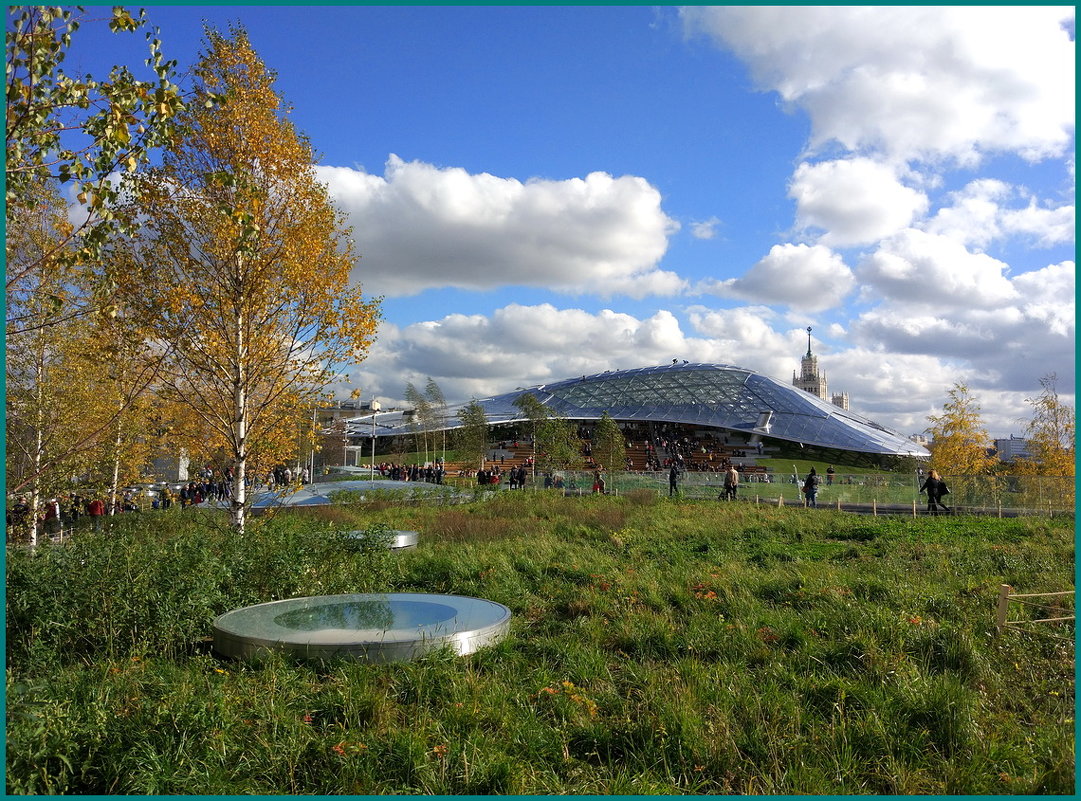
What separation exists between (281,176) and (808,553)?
11.2 metres

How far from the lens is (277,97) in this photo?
13.2 meters

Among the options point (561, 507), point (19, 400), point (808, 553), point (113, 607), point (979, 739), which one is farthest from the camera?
point (561, 507)

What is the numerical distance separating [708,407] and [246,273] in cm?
6620

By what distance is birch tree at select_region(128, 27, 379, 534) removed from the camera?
1218 centimetres

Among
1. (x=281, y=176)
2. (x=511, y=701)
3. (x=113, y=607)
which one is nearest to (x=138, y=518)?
(x=281, y=176)

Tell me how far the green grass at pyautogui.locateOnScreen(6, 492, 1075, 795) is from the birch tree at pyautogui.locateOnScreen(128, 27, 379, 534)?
11.2 ft

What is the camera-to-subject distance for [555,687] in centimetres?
586

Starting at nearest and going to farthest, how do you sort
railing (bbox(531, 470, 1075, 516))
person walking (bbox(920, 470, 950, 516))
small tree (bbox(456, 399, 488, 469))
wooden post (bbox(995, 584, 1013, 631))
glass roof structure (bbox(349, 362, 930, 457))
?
1. wooden post (bbox(995, 584, 1013, 631))
2. person walking (bbox(920, 470, 950, 516))
3. railing (bbox(531, 470, 1075, 516))
4. small tree (bbox(456, 399, 488, 469))
5. glass roof structure (bbox(349, 362, 930, 457))

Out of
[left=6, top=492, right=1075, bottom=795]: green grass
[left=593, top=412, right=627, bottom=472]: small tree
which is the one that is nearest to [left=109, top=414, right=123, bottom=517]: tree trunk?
[left=6, top=492, right=1075, bottom=795]: green grass

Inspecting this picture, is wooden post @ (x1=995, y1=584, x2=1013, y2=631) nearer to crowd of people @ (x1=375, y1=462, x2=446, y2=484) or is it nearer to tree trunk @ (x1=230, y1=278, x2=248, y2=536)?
tree trunk @ (x1=230, y1=278, x2=248, y2=536)

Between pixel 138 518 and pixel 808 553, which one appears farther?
pixel 138 518

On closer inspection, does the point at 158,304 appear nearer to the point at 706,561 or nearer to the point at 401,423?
the point at 706,561

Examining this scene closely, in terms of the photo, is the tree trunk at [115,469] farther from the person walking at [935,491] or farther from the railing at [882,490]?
the person walking at [935,491]

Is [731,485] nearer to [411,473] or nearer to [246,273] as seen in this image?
[246,273]
